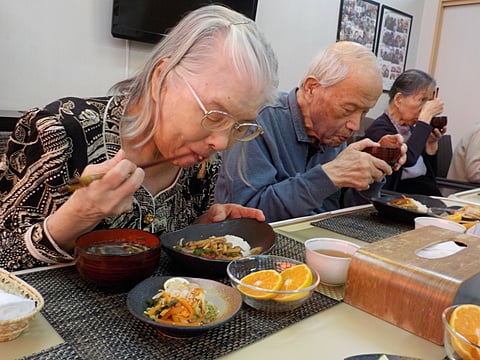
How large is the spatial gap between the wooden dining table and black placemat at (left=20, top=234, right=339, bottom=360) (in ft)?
0.04

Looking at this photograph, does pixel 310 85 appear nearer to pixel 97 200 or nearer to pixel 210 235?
pixel 210 235

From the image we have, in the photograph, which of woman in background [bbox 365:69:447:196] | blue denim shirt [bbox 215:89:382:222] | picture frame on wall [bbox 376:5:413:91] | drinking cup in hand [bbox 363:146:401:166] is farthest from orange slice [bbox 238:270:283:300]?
picture frame on wall [bbox 376:5:413:91]

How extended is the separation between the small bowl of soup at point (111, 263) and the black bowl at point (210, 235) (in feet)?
0.24

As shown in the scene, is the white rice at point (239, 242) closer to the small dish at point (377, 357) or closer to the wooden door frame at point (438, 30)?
the small dish at point (377, 357)

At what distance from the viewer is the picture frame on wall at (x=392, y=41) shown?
4.62m

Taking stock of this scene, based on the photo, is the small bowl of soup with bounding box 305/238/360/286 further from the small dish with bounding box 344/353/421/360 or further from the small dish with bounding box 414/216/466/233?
the small dish with bounding box 414/216/466/233

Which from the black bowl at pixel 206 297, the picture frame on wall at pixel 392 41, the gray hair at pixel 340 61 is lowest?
the black bowl at pixel 206 297

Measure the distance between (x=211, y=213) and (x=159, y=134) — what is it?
338mm

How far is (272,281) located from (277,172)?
92 centimetres

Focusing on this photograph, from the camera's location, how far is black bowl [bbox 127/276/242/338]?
2.31 feet

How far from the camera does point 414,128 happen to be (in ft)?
8.73

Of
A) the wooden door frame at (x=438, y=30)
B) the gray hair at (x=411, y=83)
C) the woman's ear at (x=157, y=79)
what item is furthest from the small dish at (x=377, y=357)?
the wooden door frame at (x=438, y=30)

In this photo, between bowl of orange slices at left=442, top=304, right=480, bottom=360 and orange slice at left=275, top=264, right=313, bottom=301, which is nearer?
bowl of orange slices at left=442, top=304, right=480, bottom=360

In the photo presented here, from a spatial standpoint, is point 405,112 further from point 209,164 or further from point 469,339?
point 469,339
